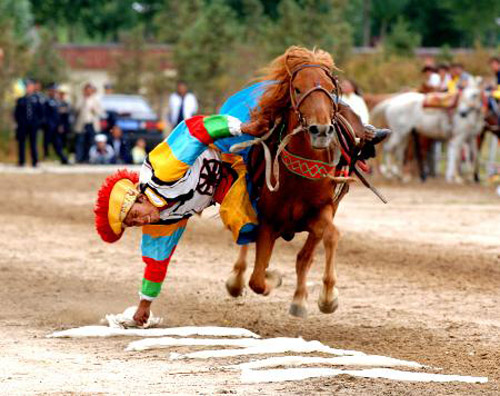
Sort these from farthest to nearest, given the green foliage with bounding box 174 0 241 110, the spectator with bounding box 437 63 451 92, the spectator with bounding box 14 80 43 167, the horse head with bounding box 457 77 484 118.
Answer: the green foliage with bounding box 174 0 241 110 → the spectator with bounding box 14 80 43 167 → the spectator with bounding box 437 63 451 92 → the horse head with bounding box 457 77 484 118

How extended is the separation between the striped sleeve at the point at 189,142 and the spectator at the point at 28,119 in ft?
61.5

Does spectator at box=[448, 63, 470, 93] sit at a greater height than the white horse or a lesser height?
greater

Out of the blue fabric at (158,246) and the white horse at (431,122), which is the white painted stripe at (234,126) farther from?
the white horse at (431,122)

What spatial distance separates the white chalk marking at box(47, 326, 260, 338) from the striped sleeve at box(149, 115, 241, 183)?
1.01 meters

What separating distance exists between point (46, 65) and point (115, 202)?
35.5m

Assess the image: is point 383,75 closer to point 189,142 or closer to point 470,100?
point 470,100

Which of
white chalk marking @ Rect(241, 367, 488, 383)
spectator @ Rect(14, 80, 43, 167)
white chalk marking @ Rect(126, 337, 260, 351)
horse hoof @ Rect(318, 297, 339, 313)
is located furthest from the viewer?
spectator @ Rect(14, 80, 43, 167)

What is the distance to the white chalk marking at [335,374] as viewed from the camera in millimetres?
6707

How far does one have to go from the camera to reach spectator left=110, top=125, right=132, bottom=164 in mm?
27844

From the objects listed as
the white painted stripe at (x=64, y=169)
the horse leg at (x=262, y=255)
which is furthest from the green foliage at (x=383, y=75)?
the horse leg at (x=262, y=255)

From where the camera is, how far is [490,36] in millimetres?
65938

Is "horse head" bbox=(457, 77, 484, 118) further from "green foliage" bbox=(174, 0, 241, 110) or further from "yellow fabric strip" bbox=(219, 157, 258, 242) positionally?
"green foliage" bbox=(174, 0, 241, 110)

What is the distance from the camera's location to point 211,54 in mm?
37219

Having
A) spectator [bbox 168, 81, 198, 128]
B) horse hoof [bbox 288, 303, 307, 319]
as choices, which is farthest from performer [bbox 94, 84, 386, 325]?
spectator [bbox 168, 81, 198, 128]
